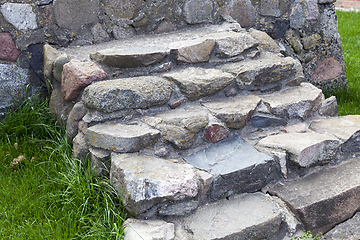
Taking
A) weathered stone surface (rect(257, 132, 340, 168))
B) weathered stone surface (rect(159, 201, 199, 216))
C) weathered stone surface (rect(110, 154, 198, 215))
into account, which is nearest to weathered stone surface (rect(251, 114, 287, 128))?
weathered stone surface (rect(257, 132, 340, 168))

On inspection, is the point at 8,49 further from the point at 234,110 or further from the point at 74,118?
the point at 234,110

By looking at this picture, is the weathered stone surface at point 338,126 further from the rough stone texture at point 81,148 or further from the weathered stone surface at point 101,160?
the rough stone texture at point 81,148

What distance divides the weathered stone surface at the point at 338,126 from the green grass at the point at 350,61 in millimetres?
842

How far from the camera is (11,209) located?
179cm

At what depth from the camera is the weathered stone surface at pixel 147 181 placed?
1606 mm

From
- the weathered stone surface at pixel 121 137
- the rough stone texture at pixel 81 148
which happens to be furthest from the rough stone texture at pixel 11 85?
the weathered stone surface at pixel 121 137

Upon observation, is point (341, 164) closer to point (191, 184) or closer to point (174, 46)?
point (191, 184)

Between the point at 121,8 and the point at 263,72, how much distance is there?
1.27 meters

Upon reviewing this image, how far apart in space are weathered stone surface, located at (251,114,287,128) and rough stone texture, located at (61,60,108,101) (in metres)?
1.04

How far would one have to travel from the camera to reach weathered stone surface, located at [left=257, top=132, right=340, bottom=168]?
194 centimetres

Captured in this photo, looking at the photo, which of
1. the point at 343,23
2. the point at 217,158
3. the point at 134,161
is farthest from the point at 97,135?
the point at 343,23

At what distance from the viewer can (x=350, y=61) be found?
4738 mm

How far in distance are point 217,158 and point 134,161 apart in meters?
0.50

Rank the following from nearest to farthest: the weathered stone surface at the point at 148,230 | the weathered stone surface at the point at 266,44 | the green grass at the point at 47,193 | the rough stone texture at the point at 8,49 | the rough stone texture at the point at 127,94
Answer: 1. the weathered stone surface at the point at 148,230
2. the green grass at the point at 47,193
3. the rough stone texture at the point at 127,94
4. the rough stone texture at the point at 8,49
5. the weathered stone surface at the point at 266,44
